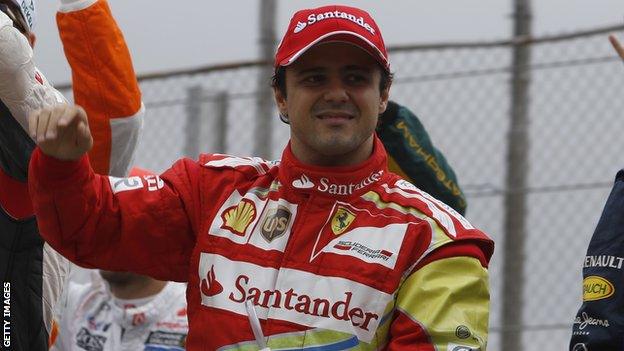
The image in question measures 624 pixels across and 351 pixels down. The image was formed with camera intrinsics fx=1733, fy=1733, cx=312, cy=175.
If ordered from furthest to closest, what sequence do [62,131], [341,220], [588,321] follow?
[588,321] → [341,220] → [62,131]

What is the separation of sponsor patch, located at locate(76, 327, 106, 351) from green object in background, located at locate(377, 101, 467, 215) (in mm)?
2009

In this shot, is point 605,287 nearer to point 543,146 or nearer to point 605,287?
point 605,287

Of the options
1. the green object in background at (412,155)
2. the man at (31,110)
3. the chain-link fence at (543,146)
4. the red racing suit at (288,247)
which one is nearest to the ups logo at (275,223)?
the red racing suit at (288,247)

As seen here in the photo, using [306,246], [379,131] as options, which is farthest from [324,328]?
[379,131]

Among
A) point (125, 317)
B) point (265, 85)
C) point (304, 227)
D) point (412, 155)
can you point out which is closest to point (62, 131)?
point (304, 227)

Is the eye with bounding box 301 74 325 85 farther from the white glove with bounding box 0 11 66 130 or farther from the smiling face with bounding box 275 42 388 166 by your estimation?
the white glove with bounding box 0 11 66 130

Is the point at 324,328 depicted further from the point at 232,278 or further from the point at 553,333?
the point at 553,333

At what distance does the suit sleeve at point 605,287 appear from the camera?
421cm

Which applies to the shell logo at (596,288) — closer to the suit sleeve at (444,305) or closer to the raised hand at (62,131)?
the suit sleeve at (444,305)

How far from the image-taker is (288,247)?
13.2 feet

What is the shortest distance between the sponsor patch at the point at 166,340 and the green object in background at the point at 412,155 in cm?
171

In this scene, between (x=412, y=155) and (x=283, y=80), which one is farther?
(x=412, y=155)

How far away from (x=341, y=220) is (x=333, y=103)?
0.28m

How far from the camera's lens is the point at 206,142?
7035 mm
